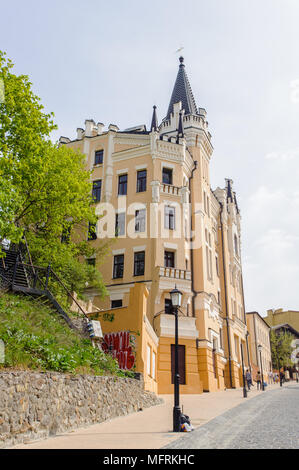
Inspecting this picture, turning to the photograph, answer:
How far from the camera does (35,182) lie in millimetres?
16844

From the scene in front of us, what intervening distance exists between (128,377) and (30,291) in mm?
4845

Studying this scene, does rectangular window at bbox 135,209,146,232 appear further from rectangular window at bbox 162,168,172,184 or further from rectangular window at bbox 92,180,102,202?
rectangular window at bbox 92,180,102,202

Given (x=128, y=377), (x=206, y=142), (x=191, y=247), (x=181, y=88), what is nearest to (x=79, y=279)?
(x=128, y=377)

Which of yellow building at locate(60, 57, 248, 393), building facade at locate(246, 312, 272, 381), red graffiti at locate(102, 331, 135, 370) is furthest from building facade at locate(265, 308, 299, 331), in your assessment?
red graffiti at locate(102, 331, 135, 370)

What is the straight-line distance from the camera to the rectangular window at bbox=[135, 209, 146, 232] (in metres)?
27.5

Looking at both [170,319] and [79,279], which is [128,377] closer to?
[79,279]

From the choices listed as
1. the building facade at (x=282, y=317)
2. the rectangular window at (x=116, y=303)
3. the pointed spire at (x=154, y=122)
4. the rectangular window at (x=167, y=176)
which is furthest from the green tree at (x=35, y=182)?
the building facade at (x=282, y=317)

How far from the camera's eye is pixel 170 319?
24469mm

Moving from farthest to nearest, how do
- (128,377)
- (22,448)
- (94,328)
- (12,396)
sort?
(94,328) → (128,377) → (12,396) → (22,448)

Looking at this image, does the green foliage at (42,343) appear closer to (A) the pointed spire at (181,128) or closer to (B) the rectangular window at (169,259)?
(B) the rectangular window at (169,259)

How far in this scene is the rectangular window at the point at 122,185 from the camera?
29484 millimetres

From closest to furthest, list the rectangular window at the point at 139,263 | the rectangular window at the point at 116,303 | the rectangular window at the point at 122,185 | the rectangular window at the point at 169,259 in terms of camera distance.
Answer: the rectangular window at the point at 116,303
the rectangular window at the point at 139,263
the rectangular window at the point at 169,259
the rectangular window at the point at 122,185

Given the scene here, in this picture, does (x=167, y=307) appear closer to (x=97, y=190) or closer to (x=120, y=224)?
(x=120, y=224)

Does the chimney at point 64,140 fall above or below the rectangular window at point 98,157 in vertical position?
above
